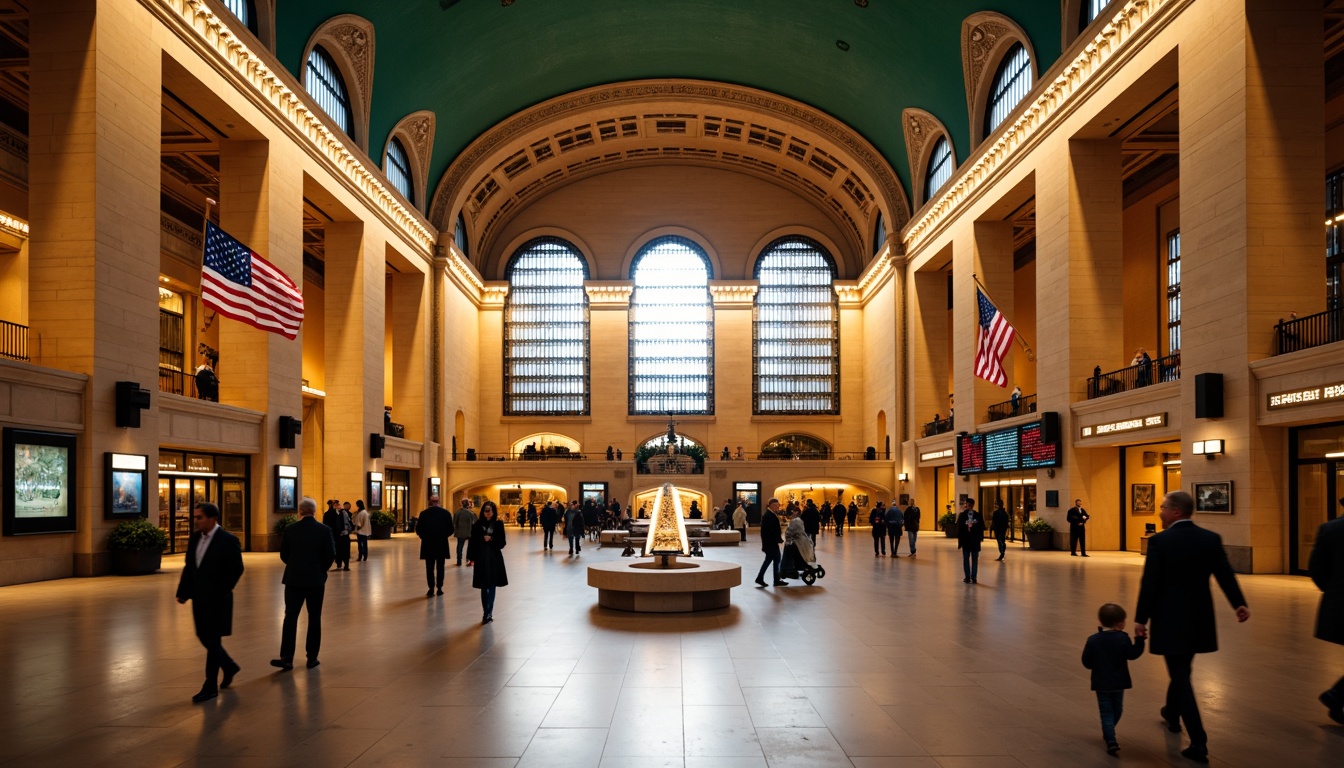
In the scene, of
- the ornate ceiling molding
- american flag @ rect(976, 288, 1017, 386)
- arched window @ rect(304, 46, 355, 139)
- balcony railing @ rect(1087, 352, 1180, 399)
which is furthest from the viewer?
the ornate ceiling molding

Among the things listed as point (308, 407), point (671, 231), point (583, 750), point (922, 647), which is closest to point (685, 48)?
point (671, 231)

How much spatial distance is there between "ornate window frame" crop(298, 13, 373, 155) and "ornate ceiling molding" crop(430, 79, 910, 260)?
863 centimetres

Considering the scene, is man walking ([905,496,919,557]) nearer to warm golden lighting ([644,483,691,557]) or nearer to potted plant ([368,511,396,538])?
warm golden lighting ([644,483,691,557])

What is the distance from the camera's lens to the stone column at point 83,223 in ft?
52.0

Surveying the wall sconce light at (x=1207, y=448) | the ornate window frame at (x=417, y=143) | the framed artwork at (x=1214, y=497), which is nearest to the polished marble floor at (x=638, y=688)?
the framed artwork at (x=1214, y=497)

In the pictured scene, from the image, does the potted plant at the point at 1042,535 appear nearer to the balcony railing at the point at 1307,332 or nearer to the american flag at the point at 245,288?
the balcony railing at the point at 1307,332

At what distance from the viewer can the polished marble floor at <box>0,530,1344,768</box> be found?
212 inches

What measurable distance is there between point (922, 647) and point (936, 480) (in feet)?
95.1

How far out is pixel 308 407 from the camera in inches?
1260

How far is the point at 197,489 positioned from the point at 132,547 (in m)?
5.66

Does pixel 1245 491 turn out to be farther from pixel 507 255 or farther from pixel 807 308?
pixel 507 255

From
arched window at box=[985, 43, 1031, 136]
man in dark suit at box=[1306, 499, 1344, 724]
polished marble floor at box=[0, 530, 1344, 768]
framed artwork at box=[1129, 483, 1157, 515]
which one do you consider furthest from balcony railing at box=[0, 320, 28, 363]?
arched window at box=[985, 43, 1031, 136]

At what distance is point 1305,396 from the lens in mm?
14695

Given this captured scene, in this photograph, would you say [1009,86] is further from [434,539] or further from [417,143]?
[434,539]
